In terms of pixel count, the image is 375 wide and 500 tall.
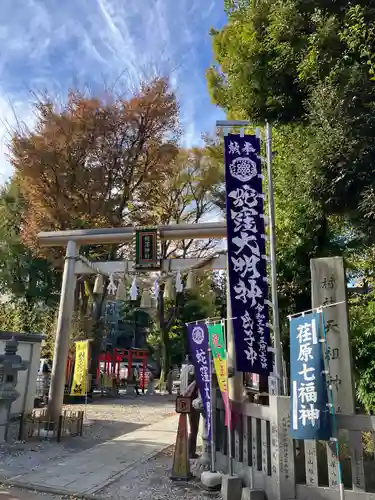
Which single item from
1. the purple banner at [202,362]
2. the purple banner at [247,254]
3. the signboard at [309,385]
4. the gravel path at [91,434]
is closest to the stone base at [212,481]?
the purple banner at [202,362]

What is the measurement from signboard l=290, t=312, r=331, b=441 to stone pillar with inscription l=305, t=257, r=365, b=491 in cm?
20

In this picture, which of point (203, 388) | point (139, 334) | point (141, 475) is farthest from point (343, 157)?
point (139, 334)

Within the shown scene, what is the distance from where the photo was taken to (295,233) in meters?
10.9

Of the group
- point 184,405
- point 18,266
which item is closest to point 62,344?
point 184,405

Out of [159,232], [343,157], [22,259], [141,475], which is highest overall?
[22,259]

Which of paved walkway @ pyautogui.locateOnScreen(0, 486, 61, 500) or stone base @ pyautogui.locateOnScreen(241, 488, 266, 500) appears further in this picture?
paved walkway @ pyautogui.locateOnScreen(0, 486, 61, 500)

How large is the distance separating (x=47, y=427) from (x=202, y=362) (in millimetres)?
5248

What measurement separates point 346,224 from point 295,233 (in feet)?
4.27

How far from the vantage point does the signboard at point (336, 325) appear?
502 centimetres

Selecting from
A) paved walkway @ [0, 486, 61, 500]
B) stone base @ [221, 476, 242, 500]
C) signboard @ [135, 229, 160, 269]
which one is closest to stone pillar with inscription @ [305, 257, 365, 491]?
stone base @ [221, 476, 242, 500]

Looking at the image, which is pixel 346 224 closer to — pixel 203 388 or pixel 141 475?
pixel 203 388

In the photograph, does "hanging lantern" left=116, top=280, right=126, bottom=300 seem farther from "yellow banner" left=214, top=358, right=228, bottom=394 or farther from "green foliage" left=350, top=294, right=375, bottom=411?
"green foliage" left=350, top=294, right=375, bottom=411

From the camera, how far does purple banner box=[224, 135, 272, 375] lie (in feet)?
19.9

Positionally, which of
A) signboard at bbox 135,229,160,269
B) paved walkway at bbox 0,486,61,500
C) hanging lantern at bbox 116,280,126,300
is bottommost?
paved walkway at bbox 0,486,61,500
